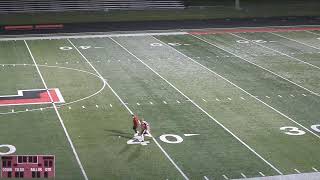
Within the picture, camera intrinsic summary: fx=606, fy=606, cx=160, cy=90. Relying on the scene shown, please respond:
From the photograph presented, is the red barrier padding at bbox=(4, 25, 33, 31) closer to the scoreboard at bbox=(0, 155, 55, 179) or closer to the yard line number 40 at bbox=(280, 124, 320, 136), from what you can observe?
the yard line number 40 at bbox=(280, 124, 320, 136)

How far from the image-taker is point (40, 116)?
17891 mm

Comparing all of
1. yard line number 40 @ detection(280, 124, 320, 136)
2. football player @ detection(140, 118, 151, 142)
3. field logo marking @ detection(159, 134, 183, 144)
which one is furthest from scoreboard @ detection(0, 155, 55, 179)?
yard line number 40 @ detection(280, 124, 320, 136)

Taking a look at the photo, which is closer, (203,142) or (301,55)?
(203,142)

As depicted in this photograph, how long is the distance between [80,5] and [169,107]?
24.9 metres

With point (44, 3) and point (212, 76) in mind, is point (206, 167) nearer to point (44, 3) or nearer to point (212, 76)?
point (212, 76)

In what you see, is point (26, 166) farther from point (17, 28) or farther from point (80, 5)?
point (80, 5)

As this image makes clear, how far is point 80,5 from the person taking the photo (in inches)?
1662

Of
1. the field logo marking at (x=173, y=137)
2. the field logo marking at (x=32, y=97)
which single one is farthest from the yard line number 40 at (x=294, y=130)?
the field logo marking at (x=32, y=97)

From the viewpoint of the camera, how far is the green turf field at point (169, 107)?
47.4 ft

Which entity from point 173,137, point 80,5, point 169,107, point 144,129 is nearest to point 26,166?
point 144,129

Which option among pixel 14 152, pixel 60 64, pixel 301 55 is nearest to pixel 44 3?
pixel 60 64

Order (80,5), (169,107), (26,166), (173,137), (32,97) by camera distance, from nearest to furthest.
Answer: (26,166), (173,137), (169,107), (32,97), (80,5)

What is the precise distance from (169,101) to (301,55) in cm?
1013

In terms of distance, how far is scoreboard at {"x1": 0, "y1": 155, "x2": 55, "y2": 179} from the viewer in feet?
39.9
